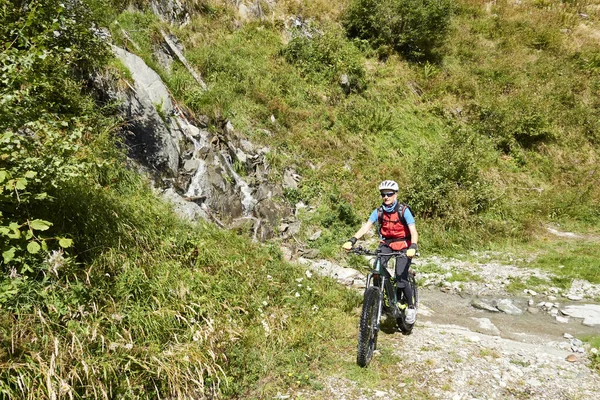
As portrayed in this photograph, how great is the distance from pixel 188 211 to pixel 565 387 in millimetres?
7165

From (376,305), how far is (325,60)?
13907 millimetres

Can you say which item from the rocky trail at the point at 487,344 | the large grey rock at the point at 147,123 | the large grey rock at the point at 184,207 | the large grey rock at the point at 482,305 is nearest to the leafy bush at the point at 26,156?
the large grey rock at the point at 184,207

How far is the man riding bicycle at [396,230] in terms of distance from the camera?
216 inches

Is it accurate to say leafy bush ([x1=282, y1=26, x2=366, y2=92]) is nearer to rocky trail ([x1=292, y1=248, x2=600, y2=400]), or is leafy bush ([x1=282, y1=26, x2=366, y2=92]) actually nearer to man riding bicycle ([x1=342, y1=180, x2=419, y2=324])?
rocky trail ([x1=292, y1=248, x2=600, y2=400])

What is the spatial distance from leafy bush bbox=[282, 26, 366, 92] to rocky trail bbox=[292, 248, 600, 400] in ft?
33.4

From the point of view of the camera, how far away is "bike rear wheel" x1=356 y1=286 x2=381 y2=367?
16.1 ft

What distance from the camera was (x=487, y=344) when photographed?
19.0ft

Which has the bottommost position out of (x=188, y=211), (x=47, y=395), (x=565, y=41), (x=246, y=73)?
(x=47, y=395)

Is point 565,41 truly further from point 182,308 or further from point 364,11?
point 182,308

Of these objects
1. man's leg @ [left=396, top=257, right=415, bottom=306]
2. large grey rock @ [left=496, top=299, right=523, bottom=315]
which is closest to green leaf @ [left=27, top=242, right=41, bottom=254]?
man's leg @ [left=396, top=257, right=415, bottom=306]

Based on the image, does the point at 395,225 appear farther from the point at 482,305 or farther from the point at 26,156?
the point at 26,156

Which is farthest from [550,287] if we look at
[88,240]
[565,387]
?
[88,240]

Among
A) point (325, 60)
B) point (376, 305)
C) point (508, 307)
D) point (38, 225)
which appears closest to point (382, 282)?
point (376, 305)

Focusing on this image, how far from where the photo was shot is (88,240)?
16.4 ft
